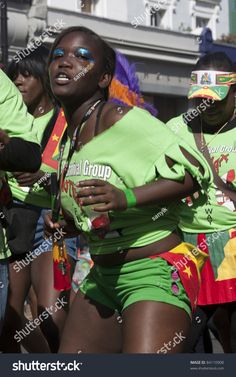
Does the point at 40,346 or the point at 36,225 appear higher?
the point at 36,225

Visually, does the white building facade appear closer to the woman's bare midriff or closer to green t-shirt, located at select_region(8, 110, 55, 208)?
green t-shirt, located at select_region(8, 110, 55, 208)

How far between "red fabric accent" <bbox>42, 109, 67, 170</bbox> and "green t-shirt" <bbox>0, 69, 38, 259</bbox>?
4.51ft

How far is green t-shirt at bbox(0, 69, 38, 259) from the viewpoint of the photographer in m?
3.59

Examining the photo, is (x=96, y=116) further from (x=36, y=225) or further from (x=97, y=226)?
(x=36, y=225)

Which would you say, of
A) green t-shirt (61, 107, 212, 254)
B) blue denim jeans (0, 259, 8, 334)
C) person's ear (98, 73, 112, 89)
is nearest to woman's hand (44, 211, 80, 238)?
green t-shirt (61, 107, 212, 254)

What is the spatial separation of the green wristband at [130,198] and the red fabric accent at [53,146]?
1.53 m

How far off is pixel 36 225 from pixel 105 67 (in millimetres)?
1826

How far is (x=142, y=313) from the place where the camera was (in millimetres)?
3598

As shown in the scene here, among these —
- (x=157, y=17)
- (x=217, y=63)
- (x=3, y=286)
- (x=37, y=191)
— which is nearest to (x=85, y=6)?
(x=157, y=17)

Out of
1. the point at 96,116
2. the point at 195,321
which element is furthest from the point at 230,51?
the point at 96,116

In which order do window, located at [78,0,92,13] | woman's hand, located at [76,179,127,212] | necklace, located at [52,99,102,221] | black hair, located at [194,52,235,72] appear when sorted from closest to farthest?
woman's hand, located at [76,179,127,212] < necklace, located at [52,99,102,221] < black hair, located at [194,52,235,72] < window, located at [78,0,92,13]

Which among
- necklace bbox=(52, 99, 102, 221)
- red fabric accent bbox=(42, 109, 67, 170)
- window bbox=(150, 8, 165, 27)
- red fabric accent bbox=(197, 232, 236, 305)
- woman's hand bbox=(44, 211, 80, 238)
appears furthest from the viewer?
window bbox=(150, 8, 165, 27)

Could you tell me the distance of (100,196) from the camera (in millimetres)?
3410

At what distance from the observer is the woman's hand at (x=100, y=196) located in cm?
342
